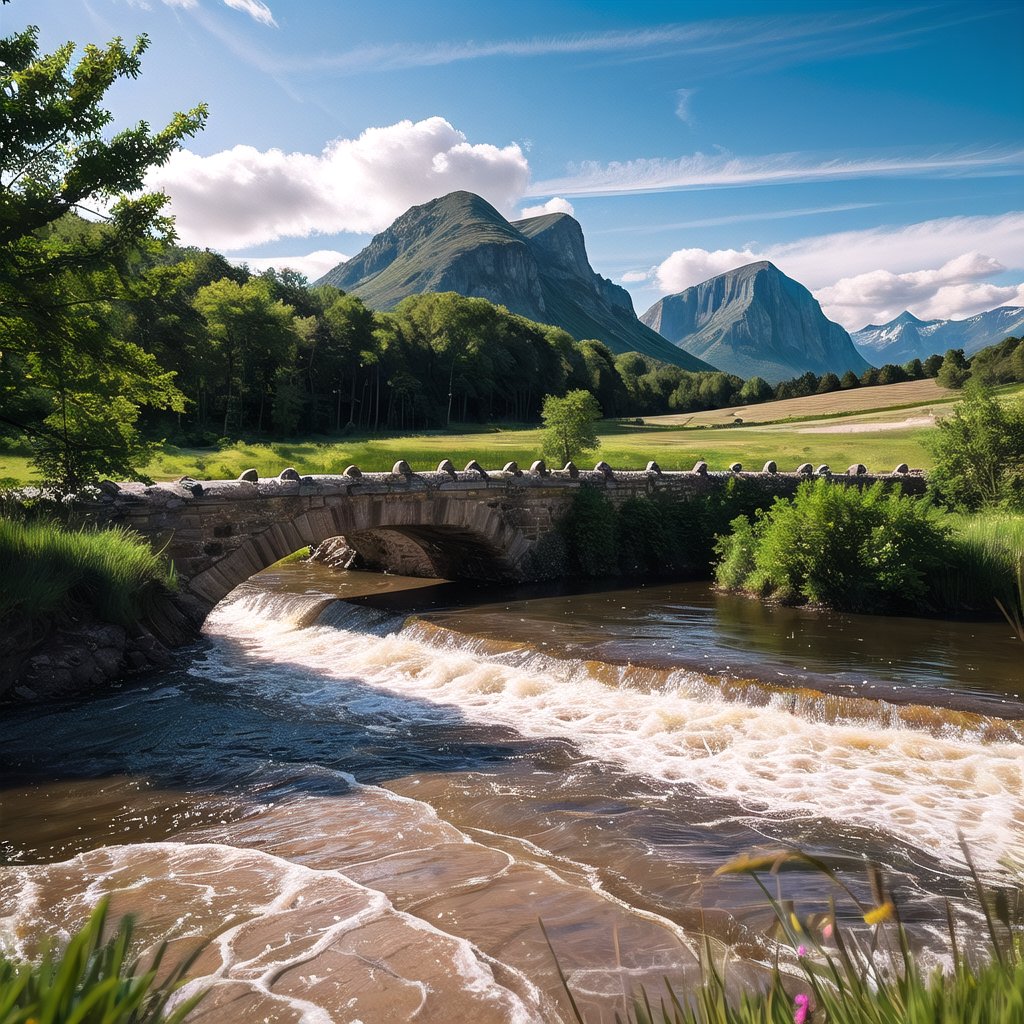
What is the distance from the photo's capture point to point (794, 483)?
25.0 m

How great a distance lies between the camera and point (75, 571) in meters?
10.8

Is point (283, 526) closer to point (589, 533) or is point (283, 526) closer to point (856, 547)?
point (589, 533)

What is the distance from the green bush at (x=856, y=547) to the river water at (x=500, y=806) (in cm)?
272

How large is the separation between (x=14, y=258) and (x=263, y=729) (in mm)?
6659

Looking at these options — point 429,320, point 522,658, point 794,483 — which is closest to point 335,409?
point 429,320

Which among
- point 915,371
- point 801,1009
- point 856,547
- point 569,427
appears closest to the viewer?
point 801,1009

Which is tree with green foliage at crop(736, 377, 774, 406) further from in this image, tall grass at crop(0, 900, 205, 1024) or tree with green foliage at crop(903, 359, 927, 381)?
tall grass at crop(0, 900, 205, 1024)

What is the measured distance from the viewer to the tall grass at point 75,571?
1016cm

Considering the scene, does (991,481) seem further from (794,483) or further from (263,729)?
(263,729)

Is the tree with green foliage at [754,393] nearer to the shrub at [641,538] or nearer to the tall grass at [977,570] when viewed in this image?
the shrub at [641,538]

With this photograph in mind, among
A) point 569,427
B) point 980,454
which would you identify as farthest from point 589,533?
point 569,427

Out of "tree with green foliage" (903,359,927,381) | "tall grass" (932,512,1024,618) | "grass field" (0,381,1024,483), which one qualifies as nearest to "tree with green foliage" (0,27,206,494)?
"grass field" (0,381,1024,483)

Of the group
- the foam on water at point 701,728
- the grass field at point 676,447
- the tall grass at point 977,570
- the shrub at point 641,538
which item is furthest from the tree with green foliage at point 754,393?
the foam on water at point 701,728

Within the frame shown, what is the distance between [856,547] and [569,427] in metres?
18.8
